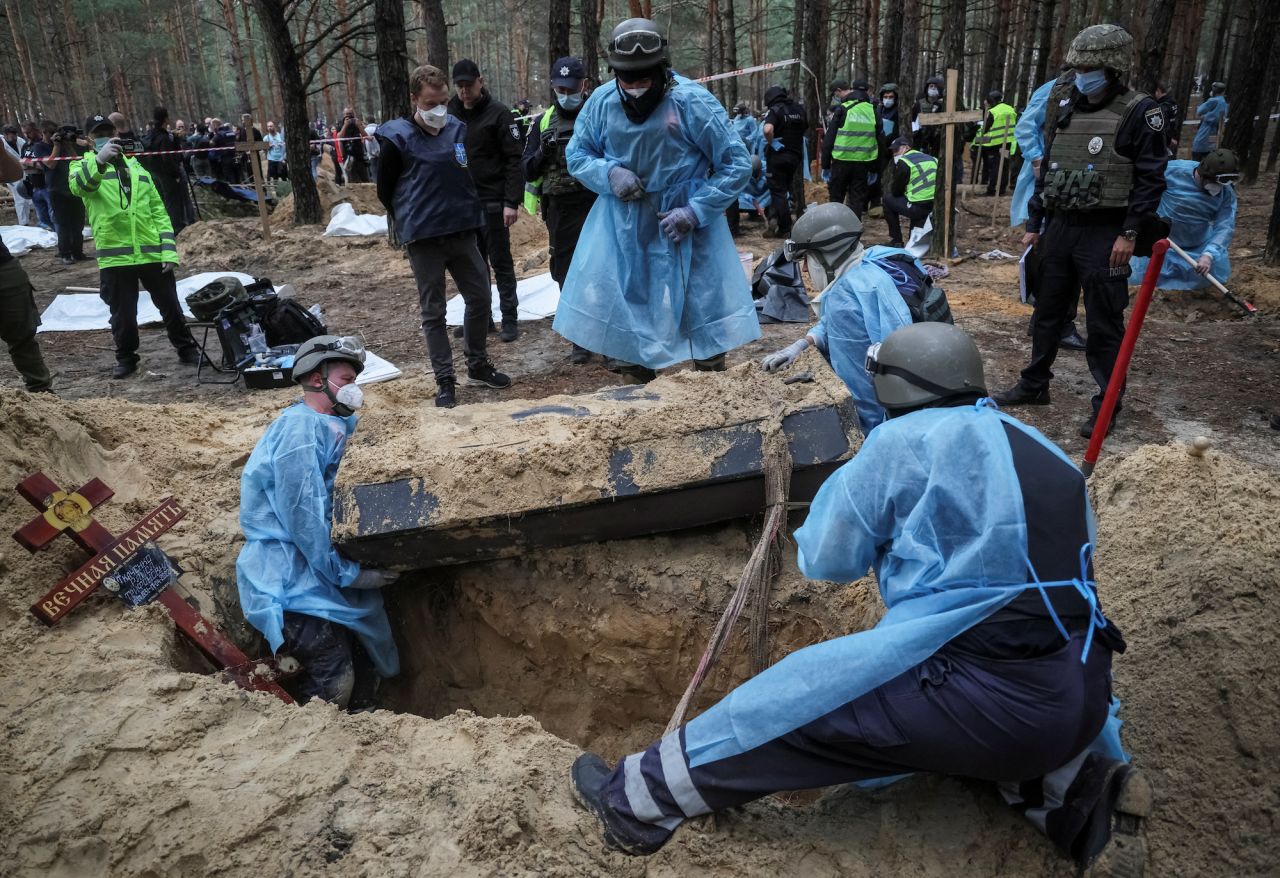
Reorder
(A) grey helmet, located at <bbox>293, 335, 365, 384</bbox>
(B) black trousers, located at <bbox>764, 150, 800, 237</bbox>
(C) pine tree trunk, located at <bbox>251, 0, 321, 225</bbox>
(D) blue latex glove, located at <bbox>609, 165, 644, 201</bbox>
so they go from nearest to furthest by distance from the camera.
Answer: (A) grey helmet, located at <bbox>293, 335, 365, 384</bbox> < (D) blue latex glove, located at <bbox>609, 165, 644, 201</bbox> < (B) black trousers, located at <bbox>764, 150, 800, 237</bbox> < (C) pine tree trunk, located at <bbox>251, 0, 321, 225</bbox>

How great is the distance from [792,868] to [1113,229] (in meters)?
4.00

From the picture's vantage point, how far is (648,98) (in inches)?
166

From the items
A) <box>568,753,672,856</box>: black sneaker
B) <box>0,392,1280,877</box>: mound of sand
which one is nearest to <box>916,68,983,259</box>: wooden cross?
<box>0,392,1280,877</box>: mound of sand

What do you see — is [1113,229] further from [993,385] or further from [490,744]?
[490,744]

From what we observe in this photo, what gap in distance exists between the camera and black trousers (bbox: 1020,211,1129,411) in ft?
15.0

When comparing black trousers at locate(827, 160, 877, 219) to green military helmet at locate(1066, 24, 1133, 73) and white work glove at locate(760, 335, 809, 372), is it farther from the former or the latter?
white work glove at locate(760, 335, 809, 372)

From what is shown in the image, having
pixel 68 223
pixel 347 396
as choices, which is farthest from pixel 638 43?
pixel 68 223

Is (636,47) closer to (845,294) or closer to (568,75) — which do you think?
(845,294)

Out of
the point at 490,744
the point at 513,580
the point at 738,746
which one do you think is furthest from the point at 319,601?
the point at 738,746

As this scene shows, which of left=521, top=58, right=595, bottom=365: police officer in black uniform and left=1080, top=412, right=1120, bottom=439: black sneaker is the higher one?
left=521, top=58, right=595, bottom=365: police officer in black uniform

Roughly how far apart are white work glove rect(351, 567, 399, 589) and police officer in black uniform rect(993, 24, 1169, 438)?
3830 millimetres

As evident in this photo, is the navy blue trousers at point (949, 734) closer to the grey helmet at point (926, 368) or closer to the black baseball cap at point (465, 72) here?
the grey helmet at point (926, 368)

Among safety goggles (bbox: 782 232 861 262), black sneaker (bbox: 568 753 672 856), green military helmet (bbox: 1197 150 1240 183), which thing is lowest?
black sneaker (bbox: 568 753 672 856)

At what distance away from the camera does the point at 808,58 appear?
43.8ft
